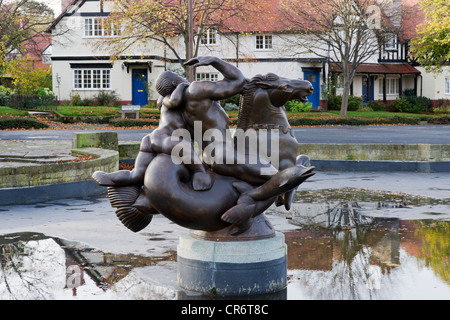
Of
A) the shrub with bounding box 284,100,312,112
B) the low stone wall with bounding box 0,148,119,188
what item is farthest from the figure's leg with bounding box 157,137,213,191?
the shrub with bounding box 284,100,312,112

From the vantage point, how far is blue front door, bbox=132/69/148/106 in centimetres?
4466

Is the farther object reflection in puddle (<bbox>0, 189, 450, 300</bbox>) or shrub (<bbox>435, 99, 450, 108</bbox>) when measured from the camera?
shrub (<bbox>435, 99, 450, 108</bbox>)

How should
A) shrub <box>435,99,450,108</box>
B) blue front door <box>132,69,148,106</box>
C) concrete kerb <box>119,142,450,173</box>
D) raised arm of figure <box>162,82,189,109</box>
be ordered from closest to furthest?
1. raised arm of figure <box>162,82,189,109</box>
2. concrete kerb <box>119,142,450,173</box>
3. blue front door <box>132,69,148,106</box>
4. shrub <box>435,99,450,108</box>

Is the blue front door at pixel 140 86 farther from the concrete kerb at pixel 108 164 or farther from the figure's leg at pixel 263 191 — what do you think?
the figure's leg at pixel 263 191

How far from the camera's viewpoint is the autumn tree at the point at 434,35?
3797cm

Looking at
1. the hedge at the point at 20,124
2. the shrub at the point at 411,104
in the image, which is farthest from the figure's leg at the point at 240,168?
the shrub at the point at 411,104

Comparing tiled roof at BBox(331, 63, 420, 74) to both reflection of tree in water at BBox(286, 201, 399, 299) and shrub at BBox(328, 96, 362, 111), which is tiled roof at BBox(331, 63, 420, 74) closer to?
shrub at BBox(328, 96, 362, 111)

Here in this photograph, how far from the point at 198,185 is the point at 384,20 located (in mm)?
37860

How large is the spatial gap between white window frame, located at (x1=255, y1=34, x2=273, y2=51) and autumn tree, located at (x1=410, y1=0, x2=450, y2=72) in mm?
10159

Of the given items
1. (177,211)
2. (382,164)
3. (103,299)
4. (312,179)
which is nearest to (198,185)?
(177,211)

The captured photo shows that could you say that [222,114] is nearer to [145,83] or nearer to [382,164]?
[382,164]

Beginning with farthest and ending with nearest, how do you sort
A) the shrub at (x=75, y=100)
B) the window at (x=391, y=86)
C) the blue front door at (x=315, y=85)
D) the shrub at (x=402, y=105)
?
the window at (x=391, y=86) < the shrub at (x=402, y=105) < the blue front door at (x=315, y=85) < the shrub at (x=75, y=100)

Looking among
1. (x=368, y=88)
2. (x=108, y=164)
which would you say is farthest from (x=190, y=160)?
(x=368, y=88)

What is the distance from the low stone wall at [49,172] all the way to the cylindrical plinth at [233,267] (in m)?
6.37
